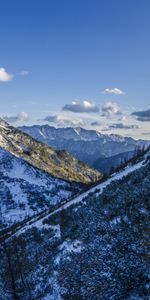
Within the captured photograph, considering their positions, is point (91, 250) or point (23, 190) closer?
point (91, 250)

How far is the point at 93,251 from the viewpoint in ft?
139

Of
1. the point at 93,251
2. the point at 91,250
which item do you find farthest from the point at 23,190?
the point at 93,251

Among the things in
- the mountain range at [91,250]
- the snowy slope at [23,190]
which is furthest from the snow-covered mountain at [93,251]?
the snowy slope at [23,190]

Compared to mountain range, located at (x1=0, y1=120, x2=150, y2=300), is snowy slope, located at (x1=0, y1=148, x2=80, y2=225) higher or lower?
lower

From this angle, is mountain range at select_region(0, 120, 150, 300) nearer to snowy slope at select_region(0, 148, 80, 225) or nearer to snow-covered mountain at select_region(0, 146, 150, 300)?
snow-covered mountain at select_region(0, 146, 150, 300)

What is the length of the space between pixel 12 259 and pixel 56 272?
10.9 m

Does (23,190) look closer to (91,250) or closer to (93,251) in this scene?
(91,250)

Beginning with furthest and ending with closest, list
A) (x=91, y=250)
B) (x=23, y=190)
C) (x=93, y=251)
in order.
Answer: (x=23, y=190), (x=91, y=250), (x=93, y=251)

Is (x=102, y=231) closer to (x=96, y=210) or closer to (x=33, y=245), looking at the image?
(x=96, y=210)

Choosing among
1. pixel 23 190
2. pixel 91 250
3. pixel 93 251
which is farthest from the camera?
pixel 23 190

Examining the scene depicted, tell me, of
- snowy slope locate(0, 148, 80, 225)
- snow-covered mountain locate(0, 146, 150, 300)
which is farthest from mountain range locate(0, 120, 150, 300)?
snowy slope locate(0, 148, 80, 225)

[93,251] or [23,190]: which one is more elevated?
[93,251]

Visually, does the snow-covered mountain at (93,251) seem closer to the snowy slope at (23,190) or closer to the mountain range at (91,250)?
the mountain range at (91,250)

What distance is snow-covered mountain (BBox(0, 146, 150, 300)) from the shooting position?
3778cm
